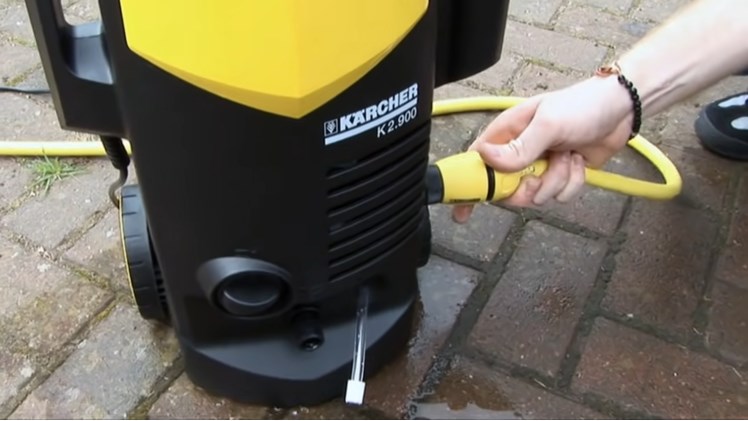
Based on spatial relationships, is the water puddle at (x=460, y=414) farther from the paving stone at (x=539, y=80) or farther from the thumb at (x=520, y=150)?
the paving stone at (x=539, y=80)

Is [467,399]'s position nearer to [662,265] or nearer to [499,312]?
[499,312]

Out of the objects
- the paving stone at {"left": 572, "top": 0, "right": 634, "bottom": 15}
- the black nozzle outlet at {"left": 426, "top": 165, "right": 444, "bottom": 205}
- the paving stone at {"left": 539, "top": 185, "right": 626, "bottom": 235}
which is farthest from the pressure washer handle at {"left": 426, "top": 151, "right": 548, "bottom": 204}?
the paving stone at {"left": 572, "top": 0, "right": 634, "bottom": 15}

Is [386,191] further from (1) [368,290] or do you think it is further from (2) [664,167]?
(2) [664,167]

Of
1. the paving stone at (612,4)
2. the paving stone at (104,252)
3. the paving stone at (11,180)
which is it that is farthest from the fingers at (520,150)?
the paving stone at (612,4)

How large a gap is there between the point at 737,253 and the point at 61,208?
1.09m

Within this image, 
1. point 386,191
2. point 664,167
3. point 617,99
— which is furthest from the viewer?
point 664,167

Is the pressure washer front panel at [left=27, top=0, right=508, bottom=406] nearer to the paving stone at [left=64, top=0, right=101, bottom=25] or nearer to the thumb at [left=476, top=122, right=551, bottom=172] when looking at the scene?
the thumb at [left=476, top=122, right=551, bottom=172]

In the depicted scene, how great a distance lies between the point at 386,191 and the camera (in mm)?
979

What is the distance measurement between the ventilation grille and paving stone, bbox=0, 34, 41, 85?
1.03 m

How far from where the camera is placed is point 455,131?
63.5 inches

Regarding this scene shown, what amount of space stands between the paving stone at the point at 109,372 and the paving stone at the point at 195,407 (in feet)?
0.10

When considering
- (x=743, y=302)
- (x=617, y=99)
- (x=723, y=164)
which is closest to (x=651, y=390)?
(x=743, y=302)

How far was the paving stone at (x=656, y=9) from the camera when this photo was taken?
194cm

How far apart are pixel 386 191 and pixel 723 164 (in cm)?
85
